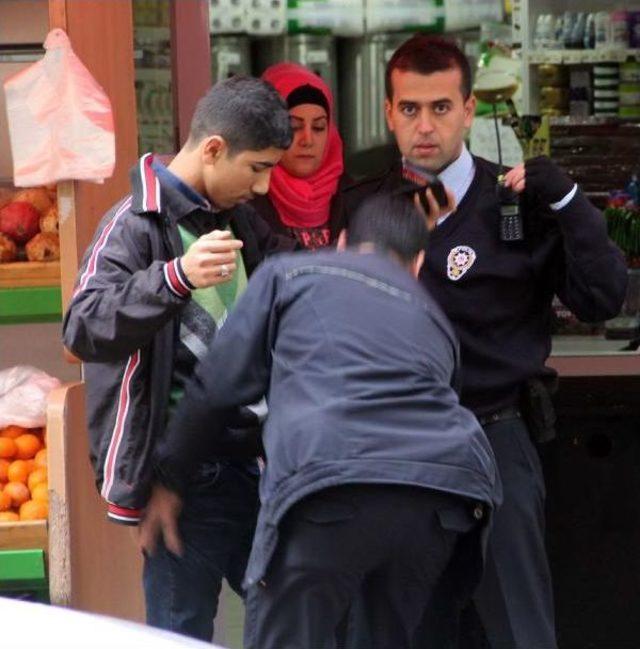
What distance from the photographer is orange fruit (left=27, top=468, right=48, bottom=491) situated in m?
4.55

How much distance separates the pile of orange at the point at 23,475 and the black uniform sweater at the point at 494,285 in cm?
113

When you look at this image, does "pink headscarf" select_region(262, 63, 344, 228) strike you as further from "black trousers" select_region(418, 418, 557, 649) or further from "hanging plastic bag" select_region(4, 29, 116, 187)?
"black trousers" select_region(418, 418, 557, 649)

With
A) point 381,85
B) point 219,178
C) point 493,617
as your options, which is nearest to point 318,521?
point 219,178

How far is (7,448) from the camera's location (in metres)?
4.59

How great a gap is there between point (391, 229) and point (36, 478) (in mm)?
1431

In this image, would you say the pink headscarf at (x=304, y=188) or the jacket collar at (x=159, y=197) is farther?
the pink headscarf at (x=304, y=188)

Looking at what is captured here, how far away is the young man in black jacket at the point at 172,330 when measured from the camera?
3791mm

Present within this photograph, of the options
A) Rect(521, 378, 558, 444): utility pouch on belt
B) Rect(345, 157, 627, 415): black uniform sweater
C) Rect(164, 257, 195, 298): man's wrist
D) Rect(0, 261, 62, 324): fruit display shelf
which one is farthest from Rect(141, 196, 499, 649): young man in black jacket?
Rect(0, 261, 62, 324): fruit display shelf

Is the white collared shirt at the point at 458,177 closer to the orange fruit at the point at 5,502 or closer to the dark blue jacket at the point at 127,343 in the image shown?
the dark blue jacket at the point at 127,343

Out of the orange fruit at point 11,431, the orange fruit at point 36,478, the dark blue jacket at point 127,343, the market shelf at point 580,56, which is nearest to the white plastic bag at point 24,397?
the orange fruit at point 11,431

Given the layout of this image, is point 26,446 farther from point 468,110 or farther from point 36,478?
point 468,110

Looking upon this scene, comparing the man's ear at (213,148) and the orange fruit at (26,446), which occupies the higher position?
the man's ear at (213,148)

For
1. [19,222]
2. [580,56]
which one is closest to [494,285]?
[19,222]

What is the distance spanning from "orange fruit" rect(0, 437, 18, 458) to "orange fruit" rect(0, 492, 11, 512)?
11 cm
